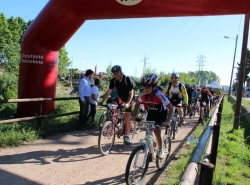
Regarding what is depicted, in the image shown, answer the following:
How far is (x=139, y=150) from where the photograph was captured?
394 centimetres

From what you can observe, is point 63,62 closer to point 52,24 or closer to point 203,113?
point 203,113

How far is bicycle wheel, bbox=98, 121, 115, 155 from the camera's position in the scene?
18.4ft

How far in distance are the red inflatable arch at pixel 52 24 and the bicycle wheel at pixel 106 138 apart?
343 cm

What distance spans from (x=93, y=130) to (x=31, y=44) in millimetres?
→ 3569

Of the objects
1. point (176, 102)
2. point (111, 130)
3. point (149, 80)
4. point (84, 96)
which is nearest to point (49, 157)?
point (111, 130)

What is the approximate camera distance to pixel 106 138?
5.84 meters

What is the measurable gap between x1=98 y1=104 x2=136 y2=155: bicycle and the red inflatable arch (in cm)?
325

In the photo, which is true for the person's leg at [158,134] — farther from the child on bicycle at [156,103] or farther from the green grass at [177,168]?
the green grass at [177,168]

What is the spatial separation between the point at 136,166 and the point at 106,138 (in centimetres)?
197

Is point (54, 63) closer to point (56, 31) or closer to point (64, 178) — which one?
point (56, 31)

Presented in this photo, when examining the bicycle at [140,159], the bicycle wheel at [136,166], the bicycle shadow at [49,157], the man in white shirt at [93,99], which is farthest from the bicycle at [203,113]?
the bicycle wheel at [136,166]

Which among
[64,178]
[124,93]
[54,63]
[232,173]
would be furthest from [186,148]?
[54,63]

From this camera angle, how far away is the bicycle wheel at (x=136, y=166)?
3.82 meters

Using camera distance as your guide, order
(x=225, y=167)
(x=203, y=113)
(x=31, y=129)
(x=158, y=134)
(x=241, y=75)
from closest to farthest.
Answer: (x=158, y=134)
(x=225, y=167)
(x=31, y=129)
(x=241, y=75)
(x=203, y=113)
